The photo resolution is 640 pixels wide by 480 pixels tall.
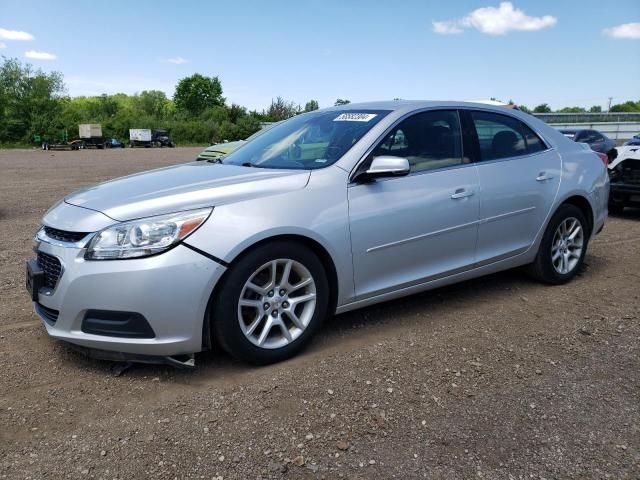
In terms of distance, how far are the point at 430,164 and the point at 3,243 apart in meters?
5.42

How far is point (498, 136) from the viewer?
4480mm

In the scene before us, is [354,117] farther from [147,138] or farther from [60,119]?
[60,119]

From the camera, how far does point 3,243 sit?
22.0ft

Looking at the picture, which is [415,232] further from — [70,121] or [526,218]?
[70,121]

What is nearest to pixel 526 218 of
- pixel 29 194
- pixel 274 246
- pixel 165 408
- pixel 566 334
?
pixel 566 334

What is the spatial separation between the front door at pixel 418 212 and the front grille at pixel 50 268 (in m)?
1.73

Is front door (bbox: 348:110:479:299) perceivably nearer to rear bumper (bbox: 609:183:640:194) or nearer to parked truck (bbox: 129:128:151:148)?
rear bumper (bbox: 609:183:640:194)

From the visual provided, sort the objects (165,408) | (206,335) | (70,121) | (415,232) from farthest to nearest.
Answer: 1. (70,121)
2. (415,232)
3. (206,335)
4. (165,408)

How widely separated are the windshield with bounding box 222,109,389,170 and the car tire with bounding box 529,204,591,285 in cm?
191

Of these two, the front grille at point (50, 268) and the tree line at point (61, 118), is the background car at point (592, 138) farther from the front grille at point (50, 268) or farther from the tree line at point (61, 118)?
the tree line at point (61, 118)

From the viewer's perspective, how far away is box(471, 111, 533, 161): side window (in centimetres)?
434

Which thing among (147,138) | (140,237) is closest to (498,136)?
(140,237)

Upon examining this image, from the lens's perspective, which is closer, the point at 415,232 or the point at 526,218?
the point at 415,232

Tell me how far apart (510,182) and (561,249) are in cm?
102
